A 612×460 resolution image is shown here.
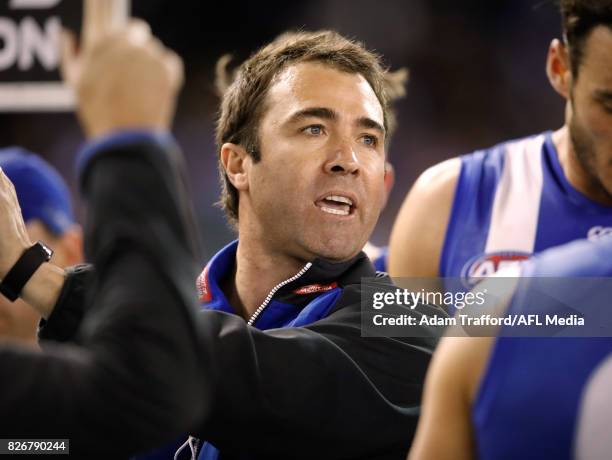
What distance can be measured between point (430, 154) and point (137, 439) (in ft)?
11.6

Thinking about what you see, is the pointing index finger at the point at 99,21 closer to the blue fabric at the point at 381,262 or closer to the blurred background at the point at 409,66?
the blue fabric at the point at 381,262

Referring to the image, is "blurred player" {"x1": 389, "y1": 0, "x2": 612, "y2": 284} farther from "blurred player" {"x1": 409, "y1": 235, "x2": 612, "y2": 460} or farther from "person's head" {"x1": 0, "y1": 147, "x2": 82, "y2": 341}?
"blurred player" {"x1": 409, "y1": 235, "x2": 612, "y2": 460}

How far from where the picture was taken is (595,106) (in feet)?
7.19

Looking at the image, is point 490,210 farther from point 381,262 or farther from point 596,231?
point 381,262

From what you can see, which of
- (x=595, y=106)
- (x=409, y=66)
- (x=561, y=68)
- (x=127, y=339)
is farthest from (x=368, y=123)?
(x=409, y=66)

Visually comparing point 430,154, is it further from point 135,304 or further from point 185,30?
point 135,304

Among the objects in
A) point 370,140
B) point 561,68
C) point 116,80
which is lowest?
point 116,80

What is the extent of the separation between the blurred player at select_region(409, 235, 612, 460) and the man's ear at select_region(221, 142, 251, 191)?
1159 millimetres

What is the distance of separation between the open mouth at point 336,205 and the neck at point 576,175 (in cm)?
70

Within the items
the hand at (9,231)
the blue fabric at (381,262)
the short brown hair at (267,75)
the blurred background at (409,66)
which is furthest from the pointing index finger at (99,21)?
the blurred background at (409,66)

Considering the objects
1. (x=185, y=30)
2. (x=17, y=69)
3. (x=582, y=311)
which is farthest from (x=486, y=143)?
(x=582, y=311)

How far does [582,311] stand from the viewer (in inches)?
43.6

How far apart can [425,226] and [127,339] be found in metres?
1.80

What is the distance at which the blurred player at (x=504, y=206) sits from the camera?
2527 millimetres
